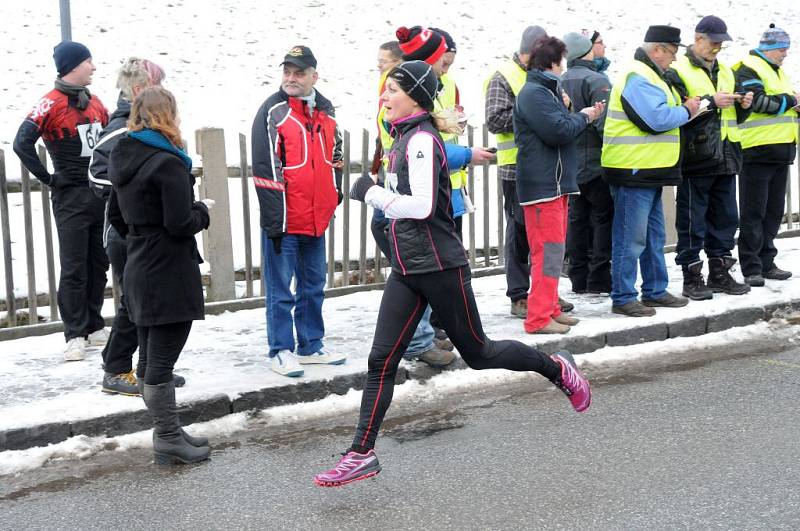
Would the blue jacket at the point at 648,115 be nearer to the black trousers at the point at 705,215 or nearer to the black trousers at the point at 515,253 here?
the black trousers at the point at 705,215

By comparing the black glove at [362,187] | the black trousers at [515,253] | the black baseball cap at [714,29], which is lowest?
the black trousers at [515,253]

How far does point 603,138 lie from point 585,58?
2.65 ft

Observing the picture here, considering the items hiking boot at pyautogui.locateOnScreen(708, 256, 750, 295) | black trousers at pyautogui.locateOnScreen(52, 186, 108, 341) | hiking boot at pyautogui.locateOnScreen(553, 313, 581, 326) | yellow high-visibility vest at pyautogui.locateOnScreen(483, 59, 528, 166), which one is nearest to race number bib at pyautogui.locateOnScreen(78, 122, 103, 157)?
black trousers at pyautogui.locateOnScreen(52, 186, 108, 341)

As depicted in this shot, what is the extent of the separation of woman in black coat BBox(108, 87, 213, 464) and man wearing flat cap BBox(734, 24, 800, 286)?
16.9ft

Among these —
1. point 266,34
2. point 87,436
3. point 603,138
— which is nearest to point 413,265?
point 87,436

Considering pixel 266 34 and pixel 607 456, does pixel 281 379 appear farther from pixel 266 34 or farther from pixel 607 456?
pixel 266 34

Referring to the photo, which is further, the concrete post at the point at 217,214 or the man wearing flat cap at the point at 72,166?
the concrete post at the point at 217,214

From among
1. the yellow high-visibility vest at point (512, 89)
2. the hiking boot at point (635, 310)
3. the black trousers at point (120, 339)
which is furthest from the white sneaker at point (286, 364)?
the hiking boot at point (635, 310)

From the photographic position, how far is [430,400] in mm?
6359

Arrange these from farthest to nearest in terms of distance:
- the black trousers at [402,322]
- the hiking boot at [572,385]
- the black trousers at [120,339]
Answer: the black trousers at [120,339] < the hiking boot at [572,385] < the black trousers at [402,322]

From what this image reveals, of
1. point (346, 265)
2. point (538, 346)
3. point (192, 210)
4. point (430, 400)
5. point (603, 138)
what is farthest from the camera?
point (346, 265)

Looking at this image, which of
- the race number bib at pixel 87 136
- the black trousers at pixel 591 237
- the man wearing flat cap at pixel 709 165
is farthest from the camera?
the black trousers at pixel 591 237

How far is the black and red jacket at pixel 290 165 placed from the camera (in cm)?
647

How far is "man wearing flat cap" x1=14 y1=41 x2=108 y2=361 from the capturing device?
712 cm
